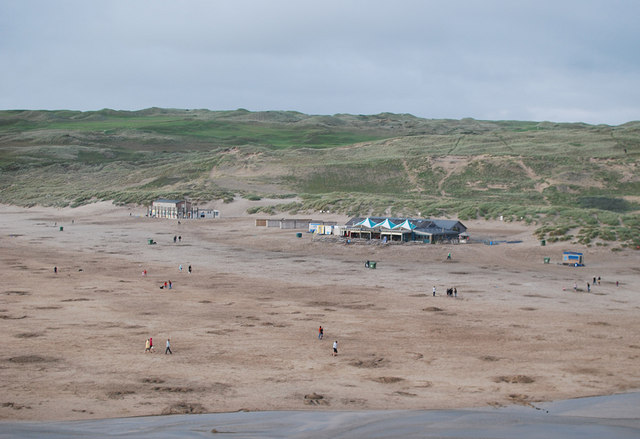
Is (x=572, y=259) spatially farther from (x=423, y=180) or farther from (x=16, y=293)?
(x=423, y=180)

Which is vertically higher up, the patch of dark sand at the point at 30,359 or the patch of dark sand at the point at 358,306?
the patch of dark sand at the point at 358,306

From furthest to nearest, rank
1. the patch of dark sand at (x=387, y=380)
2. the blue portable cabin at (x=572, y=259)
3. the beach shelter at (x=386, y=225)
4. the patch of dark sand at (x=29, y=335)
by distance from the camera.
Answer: the beach shelter at (x=386, y=225) < the blue portable cabin at (x=572, y=259) < the patch of dark sand at (x=29, y=335) < the patch of dark sand at (x=387, y=380)

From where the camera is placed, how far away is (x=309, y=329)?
34062 millimetres

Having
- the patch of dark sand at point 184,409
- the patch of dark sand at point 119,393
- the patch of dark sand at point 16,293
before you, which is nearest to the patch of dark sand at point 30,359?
the patch of dark sand at point 119,393

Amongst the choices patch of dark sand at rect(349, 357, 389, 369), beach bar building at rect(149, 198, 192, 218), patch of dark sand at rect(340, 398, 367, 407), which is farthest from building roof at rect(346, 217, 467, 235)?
patch of dark sand at rect(340, 398, 367, 407)

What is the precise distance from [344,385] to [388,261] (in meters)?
33.8

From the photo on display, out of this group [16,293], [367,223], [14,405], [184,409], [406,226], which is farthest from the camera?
[367,223]

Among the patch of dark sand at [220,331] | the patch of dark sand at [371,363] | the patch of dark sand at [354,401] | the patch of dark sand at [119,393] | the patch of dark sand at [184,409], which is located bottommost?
the patch of dark sand at [184,409]

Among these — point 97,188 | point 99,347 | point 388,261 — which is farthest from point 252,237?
point 97,188

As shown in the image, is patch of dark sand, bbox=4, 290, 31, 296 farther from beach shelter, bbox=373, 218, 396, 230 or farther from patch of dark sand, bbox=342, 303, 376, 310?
beach shelter, bbox=373, 218, 396, 230

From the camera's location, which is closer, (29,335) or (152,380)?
(152,380)

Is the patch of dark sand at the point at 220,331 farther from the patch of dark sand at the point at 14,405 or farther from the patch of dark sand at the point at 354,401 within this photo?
the patch of dark sand at the point at 14,405

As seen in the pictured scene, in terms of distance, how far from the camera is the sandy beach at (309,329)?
967 inches

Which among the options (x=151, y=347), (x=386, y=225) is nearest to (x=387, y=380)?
(x=151, y=347)
